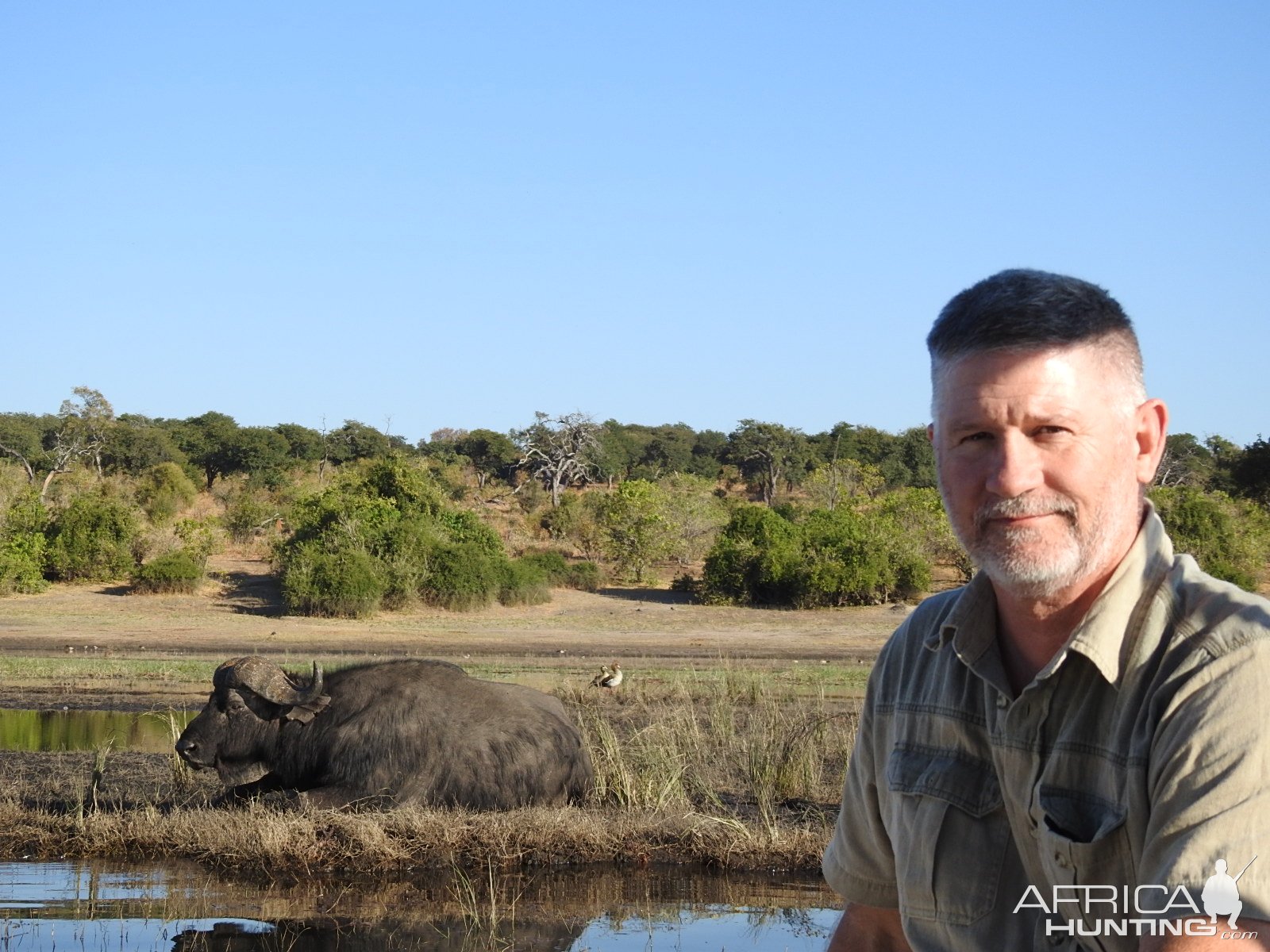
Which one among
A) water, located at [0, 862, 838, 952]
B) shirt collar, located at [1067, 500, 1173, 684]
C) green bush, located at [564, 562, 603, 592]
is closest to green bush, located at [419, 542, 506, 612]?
green bush, located at [564, 562, 603, 592]

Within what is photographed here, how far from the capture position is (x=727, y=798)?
11258 mm

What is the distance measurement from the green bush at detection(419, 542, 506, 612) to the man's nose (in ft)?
98.3

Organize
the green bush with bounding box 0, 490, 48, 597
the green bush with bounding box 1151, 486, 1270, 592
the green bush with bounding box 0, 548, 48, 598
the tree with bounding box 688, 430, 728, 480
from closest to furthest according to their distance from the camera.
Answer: the green bush with bounding box 0, 548, 48, 598 < the green bush with bounding box 0, 490, 48, 597 < the green bush with bounding box 1151, 486, 1270, 592 < the tree with bounding box 688, 430, 728, 480

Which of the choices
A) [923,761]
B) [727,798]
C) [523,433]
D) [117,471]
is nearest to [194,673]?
[727,798]

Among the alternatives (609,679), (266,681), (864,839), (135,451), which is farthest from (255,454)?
(864,839)

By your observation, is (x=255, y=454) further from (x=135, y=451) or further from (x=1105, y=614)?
(x=1105, y=614)

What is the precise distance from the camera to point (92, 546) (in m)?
34.7

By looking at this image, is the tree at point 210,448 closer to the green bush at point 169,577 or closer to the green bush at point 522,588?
the green bush at point 169,577

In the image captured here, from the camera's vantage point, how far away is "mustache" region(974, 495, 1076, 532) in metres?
2.32

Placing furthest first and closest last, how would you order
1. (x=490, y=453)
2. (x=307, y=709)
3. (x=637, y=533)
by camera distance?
(x=490, y=453), (x=637, y=533), (x=307, y=709)

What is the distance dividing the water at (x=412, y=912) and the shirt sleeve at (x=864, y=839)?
202 inches

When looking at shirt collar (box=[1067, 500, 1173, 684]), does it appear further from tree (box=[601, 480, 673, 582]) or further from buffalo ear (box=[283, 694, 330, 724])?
tree (box=[601, 480, 673, 582])

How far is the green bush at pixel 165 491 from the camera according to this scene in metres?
47.7

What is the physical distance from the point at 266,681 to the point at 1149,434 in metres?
8.97
